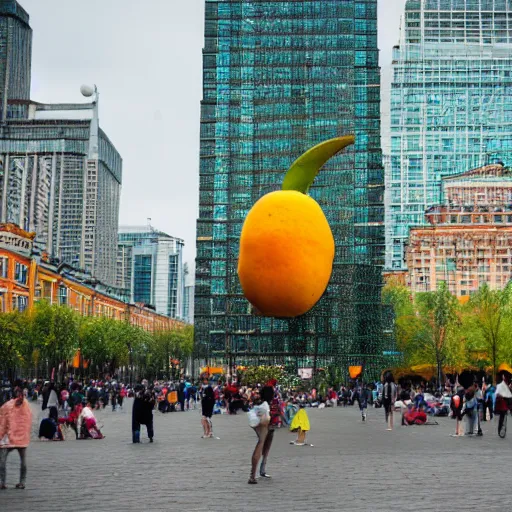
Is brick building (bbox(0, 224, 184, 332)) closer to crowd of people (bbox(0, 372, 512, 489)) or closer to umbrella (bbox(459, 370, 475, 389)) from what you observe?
crowd of people (bbox(0, 372, 512, 489))

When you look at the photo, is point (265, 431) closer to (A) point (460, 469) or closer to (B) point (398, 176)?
(A) point (460, 469)

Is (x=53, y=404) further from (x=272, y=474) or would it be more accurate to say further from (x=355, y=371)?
(x=355, y=371)

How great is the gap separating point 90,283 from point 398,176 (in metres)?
40.6

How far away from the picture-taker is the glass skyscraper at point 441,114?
111 meters

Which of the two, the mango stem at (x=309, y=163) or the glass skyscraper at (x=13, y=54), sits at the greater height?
the glass skyscraper at (x=13, y=54)

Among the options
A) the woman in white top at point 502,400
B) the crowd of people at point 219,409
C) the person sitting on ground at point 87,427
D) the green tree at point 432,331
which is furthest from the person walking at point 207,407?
the green tree at point 432,331

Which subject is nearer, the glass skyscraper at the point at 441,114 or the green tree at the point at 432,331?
the green tree at the point at 432,331

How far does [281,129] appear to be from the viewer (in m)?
68.8

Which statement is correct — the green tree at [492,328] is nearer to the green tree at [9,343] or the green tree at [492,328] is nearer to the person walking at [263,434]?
the green tree at [9,343]

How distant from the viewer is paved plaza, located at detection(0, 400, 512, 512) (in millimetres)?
10484

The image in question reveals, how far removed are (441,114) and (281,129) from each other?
1938 inches

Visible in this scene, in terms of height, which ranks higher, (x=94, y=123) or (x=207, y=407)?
(x=94, y=123)

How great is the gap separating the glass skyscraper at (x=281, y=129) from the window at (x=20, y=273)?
46.4ft

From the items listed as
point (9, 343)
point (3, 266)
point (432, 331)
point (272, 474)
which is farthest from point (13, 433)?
point (432, 331)
